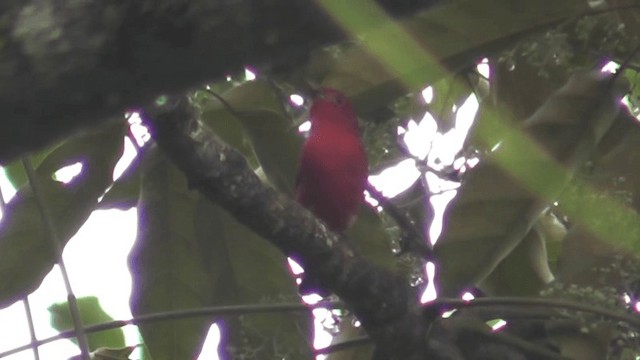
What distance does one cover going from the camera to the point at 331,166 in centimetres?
264

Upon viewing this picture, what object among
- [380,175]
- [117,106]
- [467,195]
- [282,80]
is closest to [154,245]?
[282,80]

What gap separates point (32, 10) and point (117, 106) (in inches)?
3.1

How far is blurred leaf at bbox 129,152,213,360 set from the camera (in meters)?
1.88

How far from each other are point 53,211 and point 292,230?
1.82 feet

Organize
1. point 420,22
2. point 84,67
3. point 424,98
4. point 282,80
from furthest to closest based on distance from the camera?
point 424,98
point 282,80
point 420,22
point 84,67

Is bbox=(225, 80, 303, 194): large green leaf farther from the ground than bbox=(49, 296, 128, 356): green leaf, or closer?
closer

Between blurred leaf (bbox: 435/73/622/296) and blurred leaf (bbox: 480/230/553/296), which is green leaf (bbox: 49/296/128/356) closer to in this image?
blurred leaf (bbox: 480/230/553/296)

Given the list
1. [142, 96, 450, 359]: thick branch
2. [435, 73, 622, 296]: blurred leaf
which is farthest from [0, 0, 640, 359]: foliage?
[142, 96, 450, 359]: thick branch

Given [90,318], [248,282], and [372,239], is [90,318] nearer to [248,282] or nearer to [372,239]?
[248,282]

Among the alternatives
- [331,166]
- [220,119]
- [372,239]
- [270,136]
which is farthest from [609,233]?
[331,166]

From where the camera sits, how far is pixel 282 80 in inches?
72.2

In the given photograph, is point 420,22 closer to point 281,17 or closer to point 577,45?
point 577,45

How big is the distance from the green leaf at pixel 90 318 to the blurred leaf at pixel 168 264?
469 mm

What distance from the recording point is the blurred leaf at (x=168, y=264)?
6.16ft
